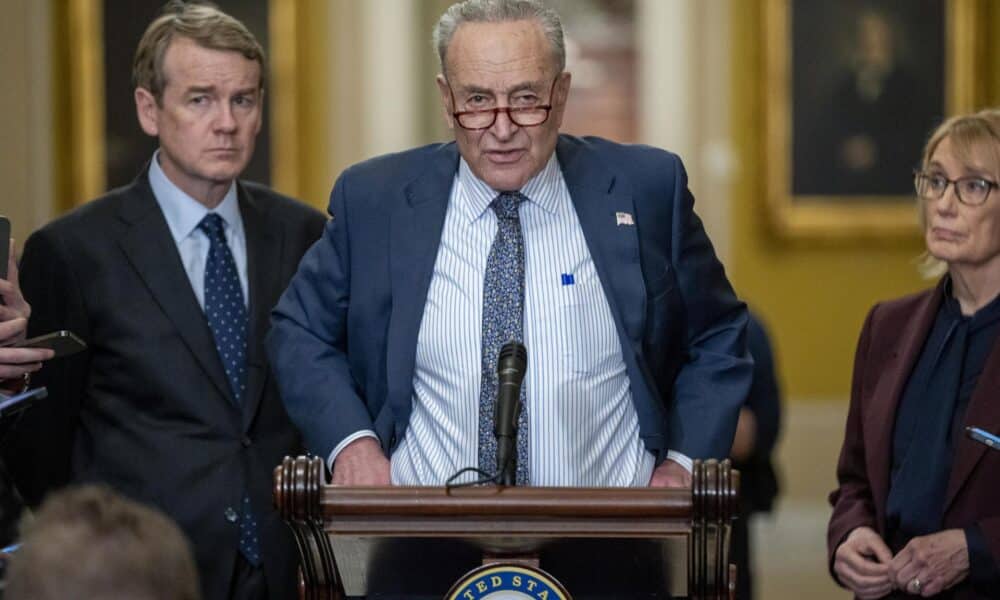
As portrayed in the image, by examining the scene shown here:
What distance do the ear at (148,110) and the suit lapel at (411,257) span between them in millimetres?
1008

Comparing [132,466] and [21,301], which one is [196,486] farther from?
[21,301]

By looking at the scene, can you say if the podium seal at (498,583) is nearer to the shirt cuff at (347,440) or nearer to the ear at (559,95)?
the shirt cuff at (347,440)

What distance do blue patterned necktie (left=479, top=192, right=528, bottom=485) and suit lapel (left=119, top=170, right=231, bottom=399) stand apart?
0.97 meters

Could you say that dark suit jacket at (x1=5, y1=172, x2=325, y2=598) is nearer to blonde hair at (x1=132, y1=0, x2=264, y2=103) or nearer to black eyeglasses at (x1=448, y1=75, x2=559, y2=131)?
blonde hair at (x1=132, y1=0, x2=264, y2=103)

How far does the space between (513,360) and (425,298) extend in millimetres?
647

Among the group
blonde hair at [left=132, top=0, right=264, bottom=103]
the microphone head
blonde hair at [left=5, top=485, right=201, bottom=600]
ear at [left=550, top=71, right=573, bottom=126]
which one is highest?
blonde hair at [left=132, top=0, right=264, bottom=103]

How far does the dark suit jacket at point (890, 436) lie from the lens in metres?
3.99

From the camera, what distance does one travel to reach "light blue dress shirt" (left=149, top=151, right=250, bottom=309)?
4398 mm

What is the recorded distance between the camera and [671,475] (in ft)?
11.8

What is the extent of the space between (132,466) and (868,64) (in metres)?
7.35

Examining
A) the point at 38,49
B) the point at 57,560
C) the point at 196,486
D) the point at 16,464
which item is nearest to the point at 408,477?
the point at 196,486

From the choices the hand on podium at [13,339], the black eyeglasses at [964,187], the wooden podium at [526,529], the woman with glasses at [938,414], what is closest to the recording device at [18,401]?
the hand on podium at [13,339]

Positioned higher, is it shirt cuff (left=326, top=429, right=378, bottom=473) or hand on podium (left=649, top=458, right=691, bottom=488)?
shirt cuff (left=326, top=429, right=378, bottom=473)

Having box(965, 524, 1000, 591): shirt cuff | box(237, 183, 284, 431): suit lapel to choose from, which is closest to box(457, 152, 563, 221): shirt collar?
box(237, 183, 284, 431): suit lapel
